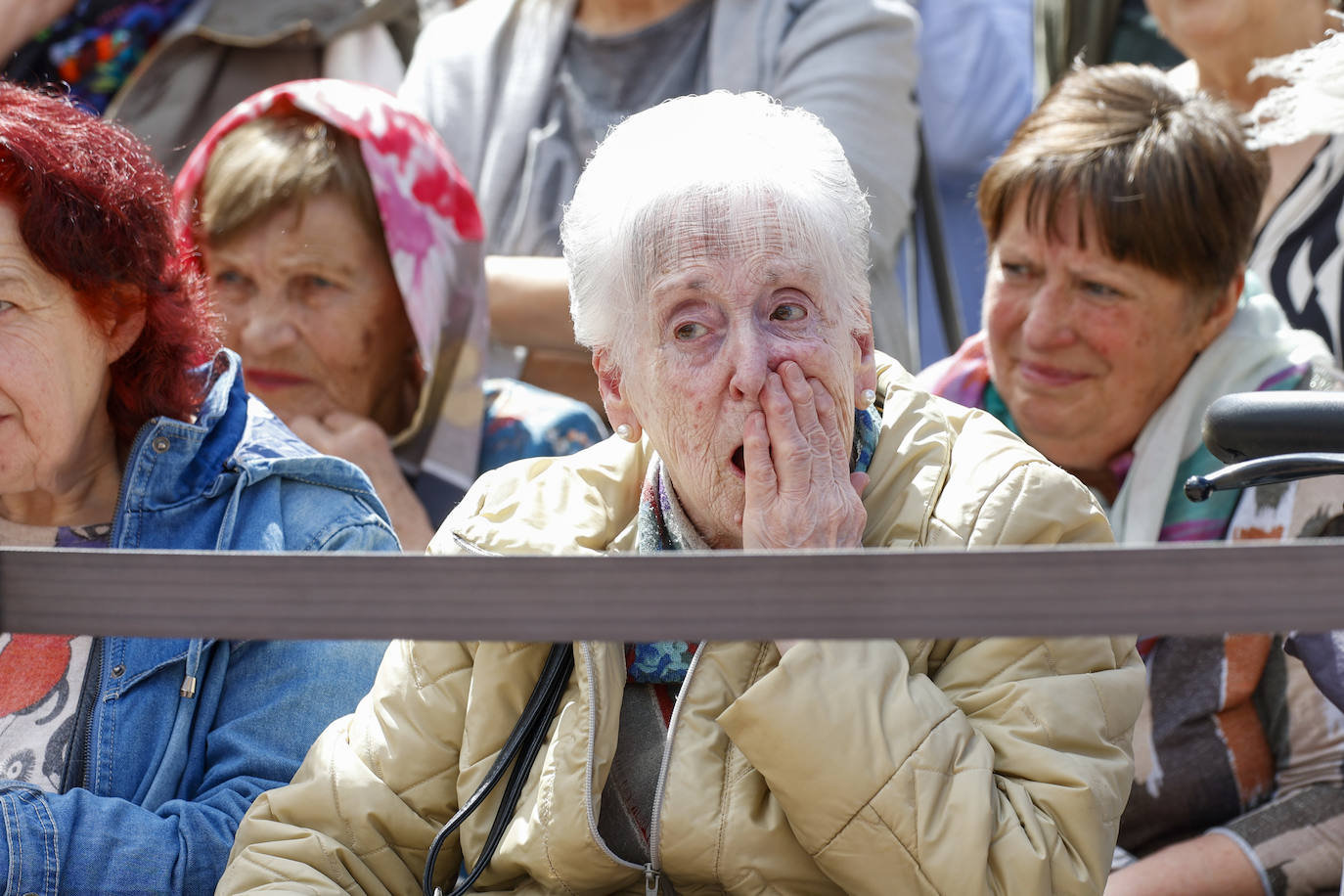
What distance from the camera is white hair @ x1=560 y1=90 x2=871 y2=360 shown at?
1788mm

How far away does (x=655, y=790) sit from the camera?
67.4 inches

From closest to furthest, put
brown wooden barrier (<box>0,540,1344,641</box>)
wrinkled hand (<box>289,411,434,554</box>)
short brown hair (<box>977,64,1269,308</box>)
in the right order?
brown wooden barrier (<box>0,540,1344,641</box>) < short brown hair (<box>977,64,1269,308</box>) < wrinkled hand (<box>289,411,434,554</box>)

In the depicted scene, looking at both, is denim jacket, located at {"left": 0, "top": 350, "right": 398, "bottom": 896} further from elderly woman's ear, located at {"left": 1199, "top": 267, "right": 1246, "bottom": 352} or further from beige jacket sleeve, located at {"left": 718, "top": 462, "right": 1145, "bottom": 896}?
elderly woman's ear, located at {"left": 1199, "top": 267, "right": 1246, "bottom": 352}

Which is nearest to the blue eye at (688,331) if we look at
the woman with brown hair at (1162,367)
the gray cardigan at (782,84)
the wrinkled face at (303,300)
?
the woman with brown hair at (1162,367)

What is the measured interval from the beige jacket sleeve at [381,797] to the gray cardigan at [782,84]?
5.89 feet

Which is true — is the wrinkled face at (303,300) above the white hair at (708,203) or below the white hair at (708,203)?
below

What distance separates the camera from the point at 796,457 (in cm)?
172

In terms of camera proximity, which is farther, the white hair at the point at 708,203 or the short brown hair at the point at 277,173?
the short brown hair at the point at 277,173

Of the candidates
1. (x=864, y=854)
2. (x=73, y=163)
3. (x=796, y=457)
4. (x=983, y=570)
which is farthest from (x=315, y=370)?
(x=983, y=570)

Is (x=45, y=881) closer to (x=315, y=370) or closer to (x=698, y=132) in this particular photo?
(x=698, y=132)

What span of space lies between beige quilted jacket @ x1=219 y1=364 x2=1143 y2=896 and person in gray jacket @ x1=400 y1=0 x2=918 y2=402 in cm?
149

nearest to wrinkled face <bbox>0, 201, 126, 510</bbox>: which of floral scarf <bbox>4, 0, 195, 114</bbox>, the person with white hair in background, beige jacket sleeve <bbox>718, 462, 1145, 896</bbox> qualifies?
beige jacket sleeve <bbox>718, 462, 1145, 896</bbox>

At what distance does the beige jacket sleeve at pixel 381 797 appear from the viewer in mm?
1774

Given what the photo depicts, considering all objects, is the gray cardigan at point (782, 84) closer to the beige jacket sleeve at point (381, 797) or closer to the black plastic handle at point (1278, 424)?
the beige jacket sleeve at point (381, 797)
